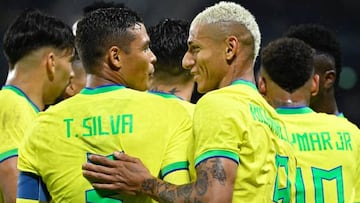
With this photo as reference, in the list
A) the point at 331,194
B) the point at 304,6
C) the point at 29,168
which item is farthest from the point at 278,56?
the point at 304,6

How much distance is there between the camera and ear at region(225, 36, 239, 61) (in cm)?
369

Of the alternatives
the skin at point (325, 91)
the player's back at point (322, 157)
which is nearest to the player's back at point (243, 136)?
the player's back at point (322, 157)

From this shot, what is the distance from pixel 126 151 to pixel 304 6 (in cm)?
633

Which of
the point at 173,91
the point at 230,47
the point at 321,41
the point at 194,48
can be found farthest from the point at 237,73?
the point at 321,41

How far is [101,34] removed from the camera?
3.59 m

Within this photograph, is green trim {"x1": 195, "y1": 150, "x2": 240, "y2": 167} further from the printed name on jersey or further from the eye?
the eye

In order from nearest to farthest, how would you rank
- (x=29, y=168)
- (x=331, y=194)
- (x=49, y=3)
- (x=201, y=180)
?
(x=201, y=180), (x=29, y=168), (x=331, y=194), (x=49, y=3)

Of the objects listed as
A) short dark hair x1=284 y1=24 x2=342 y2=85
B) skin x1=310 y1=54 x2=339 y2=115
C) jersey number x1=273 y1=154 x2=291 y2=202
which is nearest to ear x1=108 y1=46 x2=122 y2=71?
jersey number x1=273 y1=154 x2=291 y2=202

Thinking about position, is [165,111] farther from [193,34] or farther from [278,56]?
[278,56]

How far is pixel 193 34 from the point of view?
3.78 meters

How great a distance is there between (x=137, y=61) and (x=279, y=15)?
5958 mm

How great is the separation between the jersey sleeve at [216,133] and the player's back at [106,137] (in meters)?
0.11

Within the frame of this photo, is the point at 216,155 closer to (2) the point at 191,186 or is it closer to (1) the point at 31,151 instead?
(2) the point at 191,186

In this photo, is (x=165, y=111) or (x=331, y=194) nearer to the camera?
(x=165, y=111)
